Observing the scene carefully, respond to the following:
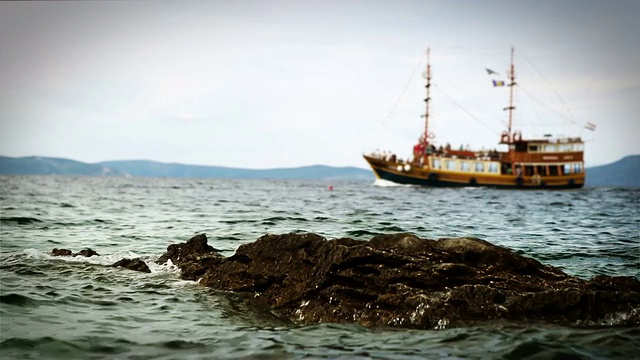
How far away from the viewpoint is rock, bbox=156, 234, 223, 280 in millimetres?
10992

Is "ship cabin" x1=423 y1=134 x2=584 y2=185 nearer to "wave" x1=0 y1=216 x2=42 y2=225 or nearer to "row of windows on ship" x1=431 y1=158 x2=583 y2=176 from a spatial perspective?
"row of windows on ship" x1=431 y1=158 x2=583 y2=176

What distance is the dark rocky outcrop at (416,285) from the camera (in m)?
7.30

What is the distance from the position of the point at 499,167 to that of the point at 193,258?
229 ft

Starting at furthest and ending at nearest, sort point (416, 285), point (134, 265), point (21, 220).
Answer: point (21, 220), point (134, 265), point (416, 285)

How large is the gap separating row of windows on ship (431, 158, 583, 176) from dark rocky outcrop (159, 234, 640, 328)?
67.5 metres

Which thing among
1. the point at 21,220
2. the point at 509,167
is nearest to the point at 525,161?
the point at 509,167

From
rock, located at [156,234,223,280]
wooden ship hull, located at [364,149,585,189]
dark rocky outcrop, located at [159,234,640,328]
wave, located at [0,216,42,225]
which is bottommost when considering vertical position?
wave, located at [0,216,42,225]

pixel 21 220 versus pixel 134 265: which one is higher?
pixel 134 265

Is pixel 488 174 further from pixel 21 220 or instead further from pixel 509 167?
pixel 21 220

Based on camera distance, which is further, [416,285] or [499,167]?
[499,167]

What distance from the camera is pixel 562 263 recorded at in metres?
13.0

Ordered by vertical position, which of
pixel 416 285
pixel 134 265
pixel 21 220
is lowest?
pixel 21 220

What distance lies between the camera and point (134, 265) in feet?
38.0

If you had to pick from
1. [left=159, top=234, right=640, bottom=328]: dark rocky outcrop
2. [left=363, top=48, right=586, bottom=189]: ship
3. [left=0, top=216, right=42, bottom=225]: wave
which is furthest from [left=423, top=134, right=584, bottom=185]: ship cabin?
[left=159, top=234, right=640, bottom=328]: dark rocky outcrop
